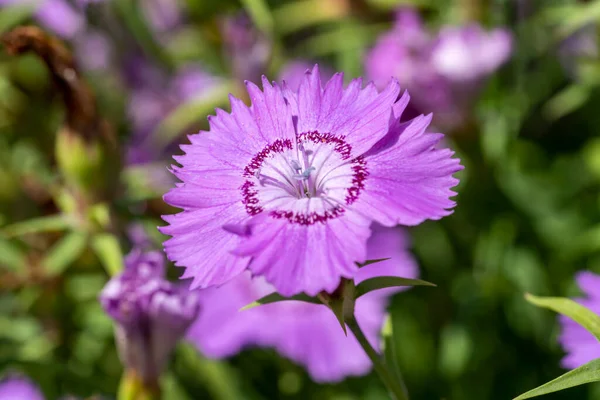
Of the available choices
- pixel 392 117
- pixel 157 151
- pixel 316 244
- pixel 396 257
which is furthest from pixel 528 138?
pixel 316 244

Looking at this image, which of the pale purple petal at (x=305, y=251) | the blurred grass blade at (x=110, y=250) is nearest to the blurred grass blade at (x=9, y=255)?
the blurred grass blade at (x=110, y=250)

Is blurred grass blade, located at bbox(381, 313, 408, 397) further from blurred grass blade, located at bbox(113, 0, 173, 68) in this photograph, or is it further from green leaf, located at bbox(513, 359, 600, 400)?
blurred grass blade, located at bbox(113, 0, 173, 68)

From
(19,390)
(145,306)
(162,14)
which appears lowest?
(19,390)

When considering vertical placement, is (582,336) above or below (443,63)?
below

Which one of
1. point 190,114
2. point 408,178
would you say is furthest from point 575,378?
point 190,114

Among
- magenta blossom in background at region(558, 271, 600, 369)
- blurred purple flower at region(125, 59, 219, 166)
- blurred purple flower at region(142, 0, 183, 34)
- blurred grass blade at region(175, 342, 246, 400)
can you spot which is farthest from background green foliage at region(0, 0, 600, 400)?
magenta blossom in background at region(558, 271, 600, 369)

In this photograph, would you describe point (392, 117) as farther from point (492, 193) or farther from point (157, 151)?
point (157, 151)

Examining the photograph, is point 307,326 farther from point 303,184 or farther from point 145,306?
point 303,184
